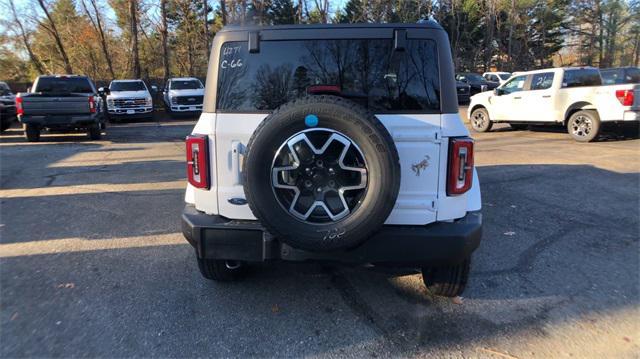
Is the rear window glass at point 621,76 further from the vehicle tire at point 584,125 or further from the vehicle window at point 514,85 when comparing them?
the vehicle window at point 514,85

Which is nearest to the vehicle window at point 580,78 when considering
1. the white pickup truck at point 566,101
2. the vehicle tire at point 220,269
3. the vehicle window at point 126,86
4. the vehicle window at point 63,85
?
the white pickup truck at point 566,101

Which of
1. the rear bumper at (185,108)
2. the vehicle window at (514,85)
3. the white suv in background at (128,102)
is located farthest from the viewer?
the rear bumper at (185,108)

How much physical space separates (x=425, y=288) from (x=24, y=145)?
1297 centimetres

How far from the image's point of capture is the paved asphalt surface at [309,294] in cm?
292

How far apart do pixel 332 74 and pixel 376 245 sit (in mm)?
1209

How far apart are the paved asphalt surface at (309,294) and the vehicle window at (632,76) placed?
7.55 meters

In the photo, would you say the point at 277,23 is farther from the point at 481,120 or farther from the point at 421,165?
the point at 421,165

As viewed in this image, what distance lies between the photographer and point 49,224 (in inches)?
217

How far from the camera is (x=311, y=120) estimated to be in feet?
9.02

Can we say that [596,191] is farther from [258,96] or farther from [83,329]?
[83,329]

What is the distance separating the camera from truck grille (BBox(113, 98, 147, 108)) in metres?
18.8

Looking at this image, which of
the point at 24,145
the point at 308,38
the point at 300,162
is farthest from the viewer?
the point at 24,145

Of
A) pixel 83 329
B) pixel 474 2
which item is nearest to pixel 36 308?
pixel 83 329

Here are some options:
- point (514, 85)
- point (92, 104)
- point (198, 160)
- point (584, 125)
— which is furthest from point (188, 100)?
point (198, 160)
